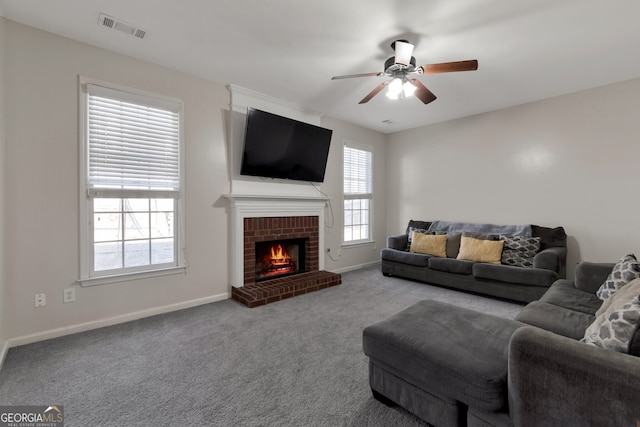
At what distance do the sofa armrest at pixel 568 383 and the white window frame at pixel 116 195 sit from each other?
317cm

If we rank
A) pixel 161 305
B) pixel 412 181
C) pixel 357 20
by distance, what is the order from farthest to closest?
pixel 412 181
pixel 161 305
pixel 357 20

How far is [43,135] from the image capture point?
246 cm

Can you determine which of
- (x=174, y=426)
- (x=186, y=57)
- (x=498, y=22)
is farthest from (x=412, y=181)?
(x=174, y=426)

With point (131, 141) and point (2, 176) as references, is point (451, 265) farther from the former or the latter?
point (2, 176)

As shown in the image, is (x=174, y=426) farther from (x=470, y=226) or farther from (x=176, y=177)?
(x=470, y=226)

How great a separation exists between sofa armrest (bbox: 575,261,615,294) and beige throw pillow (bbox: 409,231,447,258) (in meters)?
1.83

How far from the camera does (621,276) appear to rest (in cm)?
206

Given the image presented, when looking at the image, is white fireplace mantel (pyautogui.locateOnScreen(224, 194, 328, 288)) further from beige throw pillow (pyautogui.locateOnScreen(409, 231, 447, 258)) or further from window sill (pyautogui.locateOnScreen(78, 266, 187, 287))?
beige throw pillow (pyautogui.locateOnScreen(409, 231, 447, 258))

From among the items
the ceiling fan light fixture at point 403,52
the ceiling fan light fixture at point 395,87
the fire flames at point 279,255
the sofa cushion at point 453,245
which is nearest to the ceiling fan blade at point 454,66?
the ceiling fan light fixture at point 403,52

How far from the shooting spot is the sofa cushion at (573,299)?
215 centimetres

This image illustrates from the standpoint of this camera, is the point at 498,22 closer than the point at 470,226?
Yes

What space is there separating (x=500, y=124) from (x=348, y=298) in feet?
11.8

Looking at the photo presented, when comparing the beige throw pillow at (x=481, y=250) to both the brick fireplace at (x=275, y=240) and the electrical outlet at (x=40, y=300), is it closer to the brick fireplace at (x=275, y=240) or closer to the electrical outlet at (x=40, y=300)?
the brick fireplace at (x=275, y=240)

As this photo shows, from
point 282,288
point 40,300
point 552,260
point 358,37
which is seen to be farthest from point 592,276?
point 40,300
